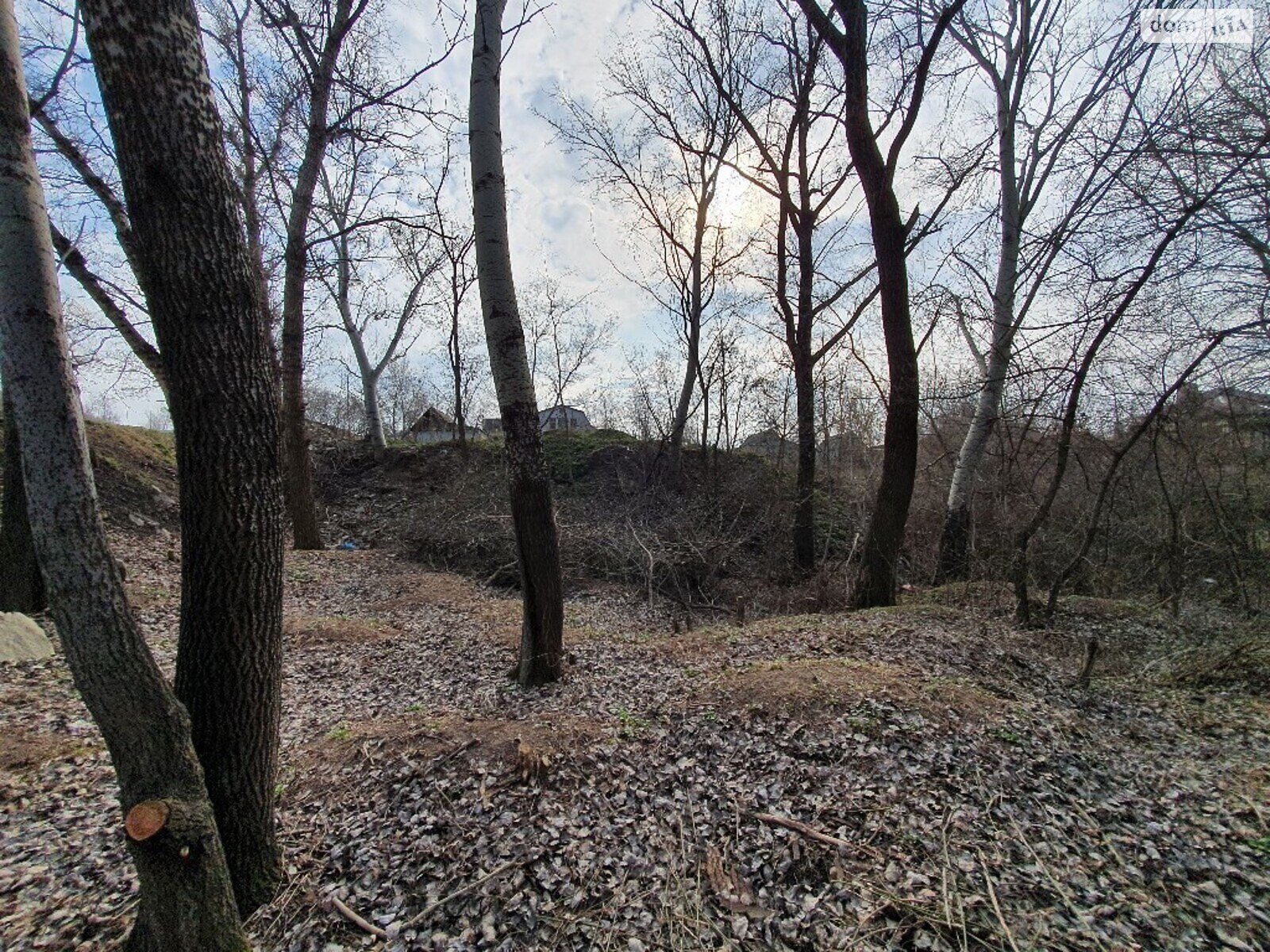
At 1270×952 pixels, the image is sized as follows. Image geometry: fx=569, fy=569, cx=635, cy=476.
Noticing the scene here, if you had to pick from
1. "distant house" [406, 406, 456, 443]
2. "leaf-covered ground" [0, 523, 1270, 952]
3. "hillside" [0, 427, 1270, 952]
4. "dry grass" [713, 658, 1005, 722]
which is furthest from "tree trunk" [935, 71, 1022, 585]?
"distant house" [406, 406, 456, 443]

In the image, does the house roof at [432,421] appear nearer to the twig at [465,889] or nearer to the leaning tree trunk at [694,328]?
the leaning tree trunk at [694,328]

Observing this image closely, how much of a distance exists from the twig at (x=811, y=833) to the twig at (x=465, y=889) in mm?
1063

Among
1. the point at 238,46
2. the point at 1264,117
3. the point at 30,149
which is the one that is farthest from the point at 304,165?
the point at 1264,117

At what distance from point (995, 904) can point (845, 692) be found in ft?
5.09

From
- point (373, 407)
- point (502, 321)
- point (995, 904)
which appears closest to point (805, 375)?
point (502, 321)

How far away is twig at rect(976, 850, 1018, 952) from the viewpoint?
1.93m

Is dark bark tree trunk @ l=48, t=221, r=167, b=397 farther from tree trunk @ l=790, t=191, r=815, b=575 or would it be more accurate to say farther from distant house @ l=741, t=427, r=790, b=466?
distant house @ l=741, t=427, r=790, b=466

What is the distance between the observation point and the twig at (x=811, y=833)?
2.39m

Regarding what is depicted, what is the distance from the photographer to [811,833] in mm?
2482

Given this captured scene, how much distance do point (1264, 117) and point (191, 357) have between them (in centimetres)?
964

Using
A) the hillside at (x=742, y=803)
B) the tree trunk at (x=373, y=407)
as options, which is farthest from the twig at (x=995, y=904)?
the tree trunk at (x=373, y=407)

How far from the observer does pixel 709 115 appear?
1285cm

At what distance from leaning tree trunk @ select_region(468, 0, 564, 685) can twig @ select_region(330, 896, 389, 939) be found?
239 centimetres

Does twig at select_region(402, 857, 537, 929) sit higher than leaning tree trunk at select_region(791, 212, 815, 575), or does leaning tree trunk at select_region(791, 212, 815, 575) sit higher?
leaning tree trunk at select_region(791, 212, 815, 575)
